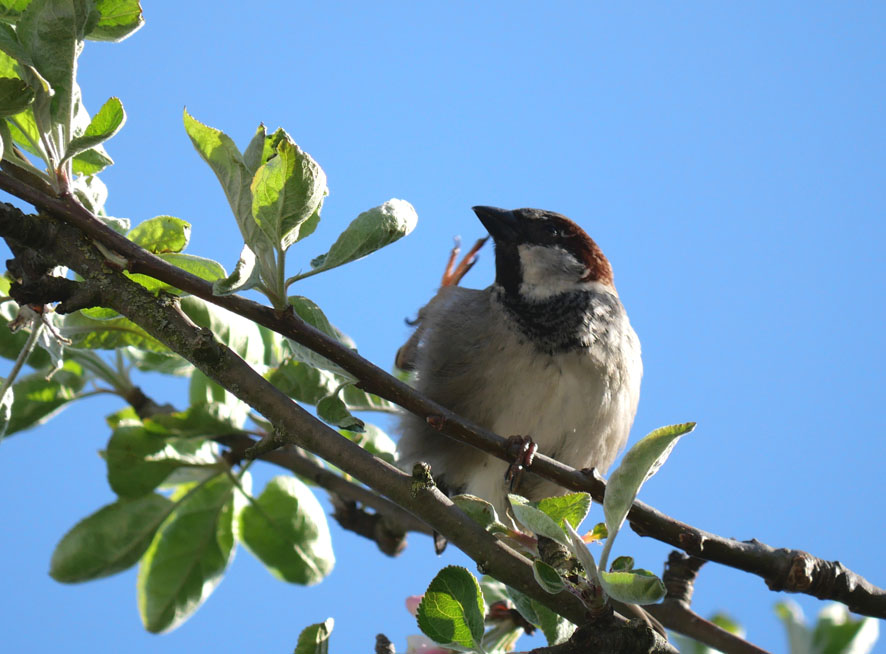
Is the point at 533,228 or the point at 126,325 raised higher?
the point at 533,228

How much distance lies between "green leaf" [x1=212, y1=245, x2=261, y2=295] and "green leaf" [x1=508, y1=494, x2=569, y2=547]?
396 millimetres

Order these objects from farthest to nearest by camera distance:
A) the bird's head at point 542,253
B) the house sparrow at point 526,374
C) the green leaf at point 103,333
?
the bird's head at point 542,253
the house sparrow at point 526,374
the green leaf at point 103,333

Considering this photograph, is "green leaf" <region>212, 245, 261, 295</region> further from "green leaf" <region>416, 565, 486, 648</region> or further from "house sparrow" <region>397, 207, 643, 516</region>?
"house sparrow" <region>397, 207, 643, 516</region>

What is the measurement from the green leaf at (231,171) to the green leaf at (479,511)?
0.40m

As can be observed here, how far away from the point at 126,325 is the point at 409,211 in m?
0.68

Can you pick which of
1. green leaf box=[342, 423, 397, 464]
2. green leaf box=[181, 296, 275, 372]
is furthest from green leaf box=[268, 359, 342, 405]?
green leaf box=[342, 423, 397, 464]

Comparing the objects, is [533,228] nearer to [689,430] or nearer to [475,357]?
[475,357]

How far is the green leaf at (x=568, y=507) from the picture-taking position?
1059mm

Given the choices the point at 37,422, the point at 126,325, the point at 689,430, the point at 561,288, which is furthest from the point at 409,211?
the point at 561,288

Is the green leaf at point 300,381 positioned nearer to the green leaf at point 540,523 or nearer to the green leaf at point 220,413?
the green leaf at point 220,413

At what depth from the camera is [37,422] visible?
1796mm

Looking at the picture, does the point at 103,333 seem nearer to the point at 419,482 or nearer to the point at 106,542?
→ the point at 106,542

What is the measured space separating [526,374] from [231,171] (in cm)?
130

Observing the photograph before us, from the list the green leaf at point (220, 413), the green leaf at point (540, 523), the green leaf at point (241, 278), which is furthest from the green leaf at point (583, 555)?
the green leaf at point (220, 413)
